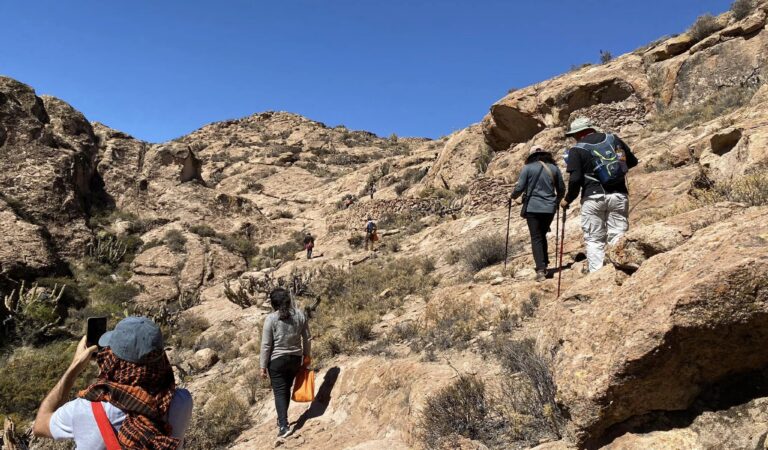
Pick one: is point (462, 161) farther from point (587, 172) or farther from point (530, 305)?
point (587, 172)

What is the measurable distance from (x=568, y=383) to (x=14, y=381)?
9869mm

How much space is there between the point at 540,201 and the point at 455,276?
2.71 metres

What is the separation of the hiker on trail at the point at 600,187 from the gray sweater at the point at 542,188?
1.07 meters

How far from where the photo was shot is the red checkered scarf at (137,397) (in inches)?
71.5

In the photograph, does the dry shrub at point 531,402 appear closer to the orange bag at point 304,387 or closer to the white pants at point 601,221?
the white pants at point 601,221

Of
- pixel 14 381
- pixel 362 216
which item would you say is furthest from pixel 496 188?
pixel 14 381

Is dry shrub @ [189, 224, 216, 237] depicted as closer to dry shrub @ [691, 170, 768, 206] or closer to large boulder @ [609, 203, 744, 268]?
dry shrub @ [691, 170, 768, 206]

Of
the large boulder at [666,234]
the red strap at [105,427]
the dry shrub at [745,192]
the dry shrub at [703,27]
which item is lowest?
the red strap at [105,427]

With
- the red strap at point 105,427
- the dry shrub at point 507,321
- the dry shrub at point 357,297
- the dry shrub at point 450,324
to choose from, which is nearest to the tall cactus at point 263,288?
the dry shrub at point 357,297

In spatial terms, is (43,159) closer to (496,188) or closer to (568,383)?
(496,188)

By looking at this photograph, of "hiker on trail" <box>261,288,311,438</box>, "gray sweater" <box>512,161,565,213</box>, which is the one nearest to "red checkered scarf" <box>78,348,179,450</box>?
"hiker on trail" <box>261,288,311,438</box>

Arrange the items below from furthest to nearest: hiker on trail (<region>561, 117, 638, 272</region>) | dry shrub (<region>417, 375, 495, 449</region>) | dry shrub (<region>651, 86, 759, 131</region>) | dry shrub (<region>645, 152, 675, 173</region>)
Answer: dry shrub (<region>651, 86, 759, 131</region>), dry shrub (<region>645, 152, 675, 173</region>), hiker on trail (<region>561, 117, 638, 272</region>), dry shrub (<region>417, 375, 495, 449</region>)

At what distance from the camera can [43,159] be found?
1677 centimetres

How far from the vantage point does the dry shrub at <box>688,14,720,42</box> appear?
46.4ft
